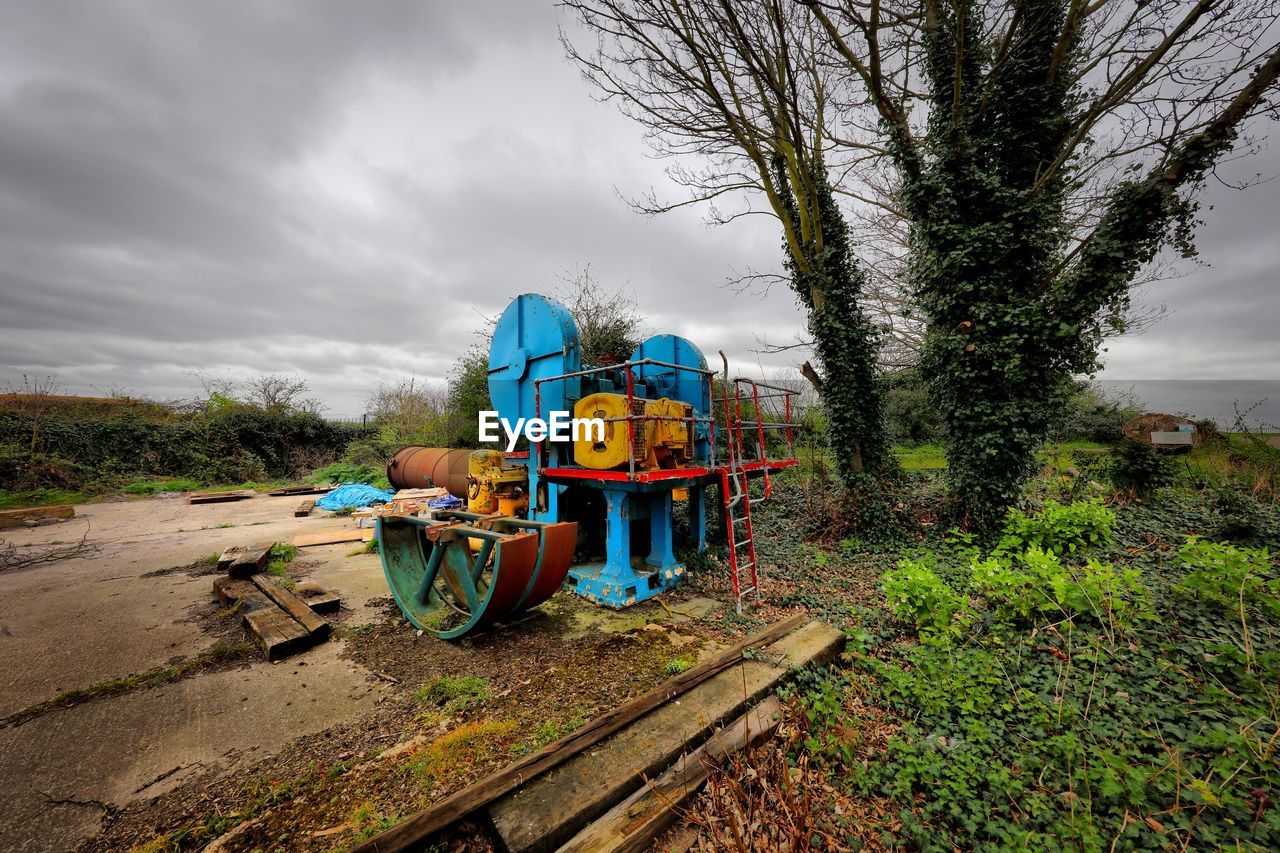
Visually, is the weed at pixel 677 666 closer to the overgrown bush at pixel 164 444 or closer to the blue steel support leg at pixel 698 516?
the blue steel support leg at pixel 698 516

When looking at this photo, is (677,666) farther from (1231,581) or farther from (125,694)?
(1231,581)

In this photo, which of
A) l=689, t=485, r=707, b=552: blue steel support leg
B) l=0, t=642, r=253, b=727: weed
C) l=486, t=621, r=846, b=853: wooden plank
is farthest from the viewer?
l=689, t=485, r=707, b=552: blue steel support leg

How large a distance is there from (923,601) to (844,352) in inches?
199

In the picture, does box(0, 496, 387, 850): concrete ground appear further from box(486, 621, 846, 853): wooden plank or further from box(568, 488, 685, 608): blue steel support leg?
box(568, 488, 685, 608): blue steel support leg

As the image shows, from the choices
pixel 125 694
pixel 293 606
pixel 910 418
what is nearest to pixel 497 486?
pixel 293 606

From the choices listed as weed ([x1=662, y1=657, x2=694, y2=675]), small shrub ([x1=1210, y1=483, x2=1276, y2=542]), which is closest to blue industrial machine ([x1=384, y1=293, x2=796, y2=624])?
weed ([x1=662, y1=657, x2=694, y2=675])

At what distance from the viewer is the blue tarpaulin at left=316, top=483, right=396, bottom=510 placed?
11.5 m

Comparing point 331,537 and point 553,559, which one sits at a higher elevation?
point 553,559

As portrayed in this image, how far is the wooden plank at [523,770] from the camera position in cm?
186

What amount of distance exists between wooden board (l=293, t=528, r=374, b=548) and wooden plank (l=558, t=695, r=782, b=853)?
7.42 metres

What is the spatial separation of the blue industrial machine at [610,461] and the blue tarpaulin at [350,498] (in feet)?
23.0

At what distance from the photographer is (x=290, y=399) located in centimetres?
1873

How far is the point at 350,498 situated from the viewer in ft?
38.2

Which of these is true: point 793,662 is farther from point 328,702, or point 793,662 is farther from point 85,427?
point 85,427
